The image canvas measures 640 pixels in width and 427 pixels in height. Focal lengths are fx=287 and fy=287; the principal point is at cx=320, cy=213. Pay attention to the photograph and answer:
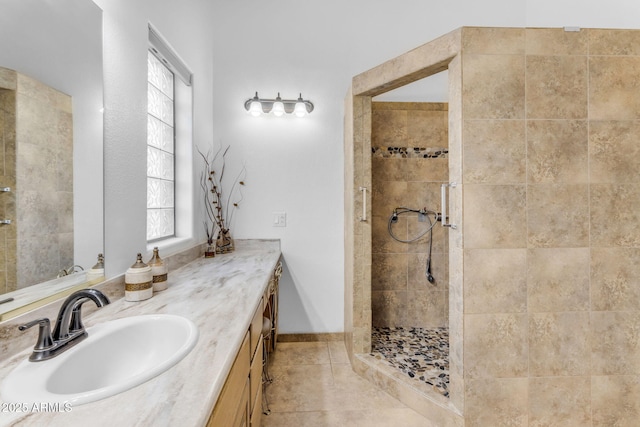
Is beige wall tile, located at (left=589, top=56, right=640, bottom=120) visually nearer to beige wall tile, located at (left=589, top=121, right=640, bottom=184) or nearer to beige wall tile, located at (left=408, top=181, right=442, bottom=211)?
beige wall tile, located at (left=589, top=121, right=640, bottom=184)

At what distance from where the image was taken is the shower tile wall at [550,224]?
141cm

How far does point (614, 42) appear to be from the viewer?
1410mm

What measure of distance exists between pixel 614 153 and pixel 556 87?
1.44 ft

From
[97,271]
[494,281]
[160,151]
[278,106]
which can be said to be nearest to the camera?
[97,271]

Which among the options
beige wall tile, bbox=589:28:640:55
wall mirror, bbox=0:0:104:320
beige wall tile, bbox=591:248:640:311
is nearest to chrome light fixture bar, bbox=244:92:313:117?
wall mirror, bbox=0:0:104:320

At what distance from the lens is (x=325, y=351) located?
2322mm

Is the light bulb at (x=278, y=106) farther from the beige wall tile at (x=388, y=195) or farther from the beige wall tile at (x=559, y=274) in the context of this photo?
the beige wall tile at (x=559, y=274)

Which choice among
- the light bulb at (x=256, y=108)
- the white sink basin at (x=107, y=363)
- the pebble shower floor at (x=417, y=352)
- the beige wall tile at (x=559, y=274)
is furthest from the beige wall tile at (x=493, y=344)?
Result: the light bulb at (x=256, y=108)

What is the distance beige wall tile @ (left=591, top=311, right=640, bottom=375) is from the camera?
4.74 ft

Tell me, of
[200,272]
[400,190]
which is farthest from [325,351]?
[400,190]

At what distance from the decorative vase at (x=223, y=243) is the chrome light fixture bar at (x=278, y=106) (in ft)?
3.28

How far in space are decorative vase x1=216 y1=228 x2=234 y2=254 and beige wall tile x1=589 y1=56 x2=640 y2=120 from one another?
2.39 meters

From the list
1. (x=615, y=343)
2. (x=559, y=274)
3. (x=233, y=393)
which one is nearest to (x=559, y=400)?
(x=615, y=343)

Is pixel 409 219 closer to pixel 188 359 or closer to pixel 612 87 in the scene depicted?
pixel 612 87
